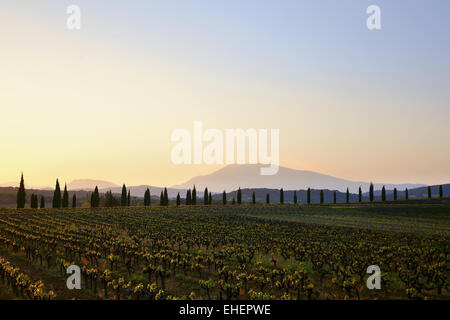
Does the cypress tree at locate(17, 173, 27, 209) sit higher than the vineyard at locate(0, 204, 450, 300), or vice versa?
the cypress tree at locate(17, 173, 27, 209)

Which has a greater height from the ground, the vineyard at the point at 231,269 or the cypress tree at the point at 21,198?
the cypress tree at the point at 21,198

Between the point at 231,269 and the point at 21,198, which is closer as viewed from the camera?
the point at 231,269

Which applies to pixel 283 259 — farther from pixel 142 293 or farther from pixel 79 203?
pixel 79 203

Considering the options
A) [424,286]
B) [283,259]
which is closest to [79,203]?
[283,259]

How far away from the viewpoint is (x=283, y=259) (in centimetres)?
2914

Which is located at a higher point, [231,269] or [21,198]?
[21,198]

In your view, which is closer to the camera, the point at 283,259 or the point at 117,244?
the point at 283,259

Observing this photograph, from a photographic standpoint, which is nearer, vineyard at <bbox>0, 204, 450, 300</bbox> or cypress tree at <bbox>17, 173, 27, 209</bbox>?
vineyard at <bbox>0, 204, 450, 300</bbox>

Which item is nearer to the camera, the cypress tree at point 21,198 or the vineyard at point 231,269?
the vineyard at point 231,269

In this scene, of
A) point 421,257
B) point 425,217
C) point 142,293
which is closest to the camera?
point 142,293
